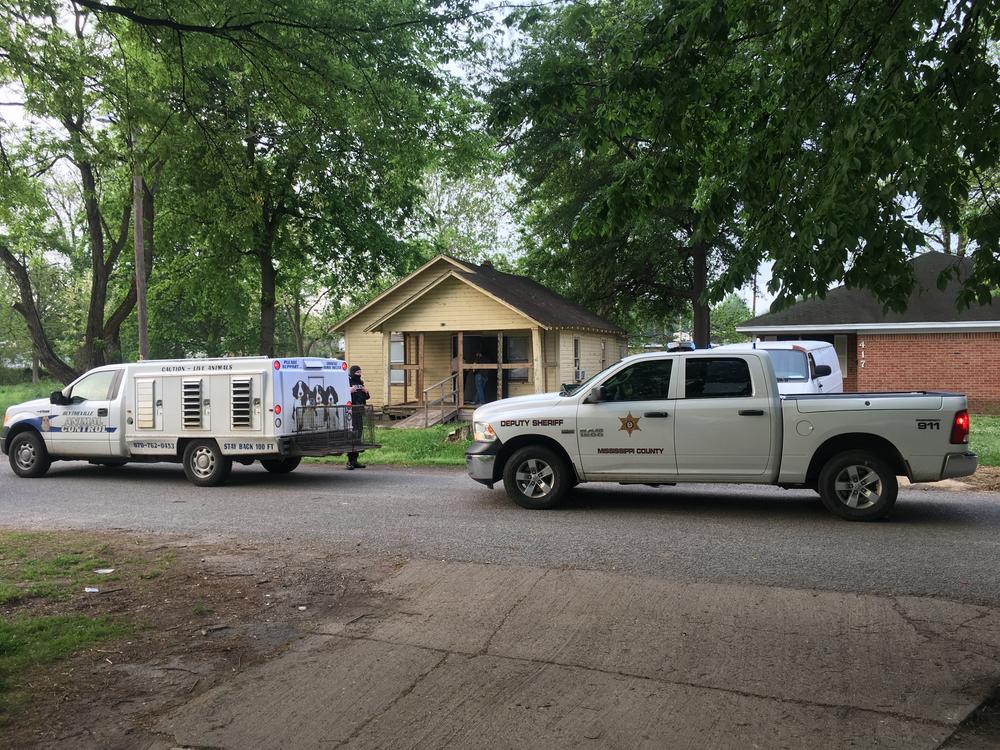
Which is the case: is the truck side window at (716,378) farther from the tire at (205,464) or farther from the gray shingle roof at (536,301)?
the gray shingle roof at (536,301)

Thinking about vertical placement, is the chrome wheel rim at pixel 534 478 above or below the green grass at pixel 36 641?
above

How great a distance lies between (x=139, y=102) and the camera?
959 cm

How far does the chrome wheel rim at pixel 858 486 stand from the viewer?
29.7 ft

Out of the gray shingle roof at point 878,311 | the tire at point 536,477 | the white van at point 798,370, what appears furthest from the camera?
the gray shingle roof at point 878,311

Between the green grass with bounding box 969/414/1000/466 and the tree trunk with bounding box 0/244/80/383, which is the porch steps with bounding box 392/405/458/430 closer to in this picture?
the tree trunk with bounding box 0/244/80/383

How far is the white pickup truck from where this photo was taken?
29.4ft

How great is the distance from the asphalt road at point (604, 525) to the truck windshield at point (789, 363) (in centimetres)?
406

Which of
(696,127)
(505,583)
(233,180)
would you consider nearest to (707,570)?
(505,583)

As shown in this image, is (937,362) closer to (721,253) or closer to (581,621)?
(721,253)

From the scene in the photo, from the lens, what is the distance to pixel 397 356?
29.1m

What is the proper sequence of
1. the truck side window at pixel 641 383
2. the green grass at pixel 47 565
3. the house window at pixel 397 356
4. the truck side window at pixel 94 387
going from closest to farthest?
the green grass at pixel 47 565, the truck side window at pixel 641 383, the truck side window at pixel 94 387, the house window at pixel 397 356

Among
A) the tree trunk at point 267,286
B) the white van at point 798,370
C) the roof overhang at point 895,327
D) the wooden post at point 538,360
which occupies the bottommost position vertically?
the white van at point 798,370

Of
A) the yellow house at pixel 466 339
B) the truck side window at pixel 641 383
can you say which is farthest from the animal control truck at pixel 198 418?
the yellow house at pixel 466 339

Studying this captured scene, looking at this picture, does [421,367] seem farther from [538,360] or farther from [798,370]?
[798,370]
